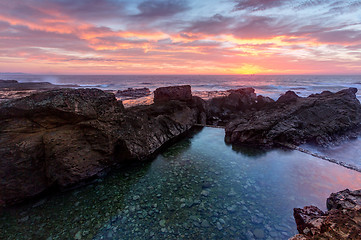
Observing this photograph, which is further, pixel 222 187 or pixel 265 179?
pixel 265 179

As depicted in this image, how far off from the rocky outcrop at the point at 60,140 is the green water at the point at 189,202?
0.76 metres

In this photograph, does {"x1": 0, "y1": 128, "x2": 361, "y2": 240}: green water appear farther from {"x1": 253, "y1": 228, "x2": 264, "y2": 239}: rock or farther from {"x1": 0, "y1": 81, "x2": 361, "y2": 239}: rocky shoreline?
{"x1": 0, "y1": 81, "x2": 361, "y2": 239}: rocky shoreline

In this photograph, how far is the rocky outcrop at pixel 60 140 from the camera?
6430mm

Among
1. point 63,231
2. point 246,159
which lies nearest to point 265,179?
point 246,159

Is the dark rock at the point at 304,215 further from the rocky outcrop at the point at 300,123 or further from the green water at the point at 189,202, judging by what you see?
the rocky outcrop at the point at 300,123

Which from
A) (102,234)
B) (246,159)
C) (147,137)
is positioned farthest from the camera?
(147,137)

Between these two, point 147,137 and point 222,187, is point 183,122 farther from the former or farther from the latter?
point 222,187

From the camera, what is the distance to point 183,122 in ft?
52.8

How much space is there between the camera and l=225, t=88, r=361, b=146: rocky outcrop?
12695 millimetres

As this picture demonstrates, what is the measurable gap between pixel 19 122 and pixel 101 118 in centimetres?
310

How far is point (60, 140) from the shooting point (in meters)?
7.37

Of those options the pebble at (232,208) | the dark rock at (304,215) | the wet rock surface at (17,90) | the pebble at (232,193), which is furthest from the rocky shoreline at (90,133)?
the wet rock surface at (17,90)

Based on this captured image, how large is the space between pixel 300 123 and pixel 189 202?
463 inches

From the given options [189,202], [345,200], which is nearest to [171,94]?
[189,202]
